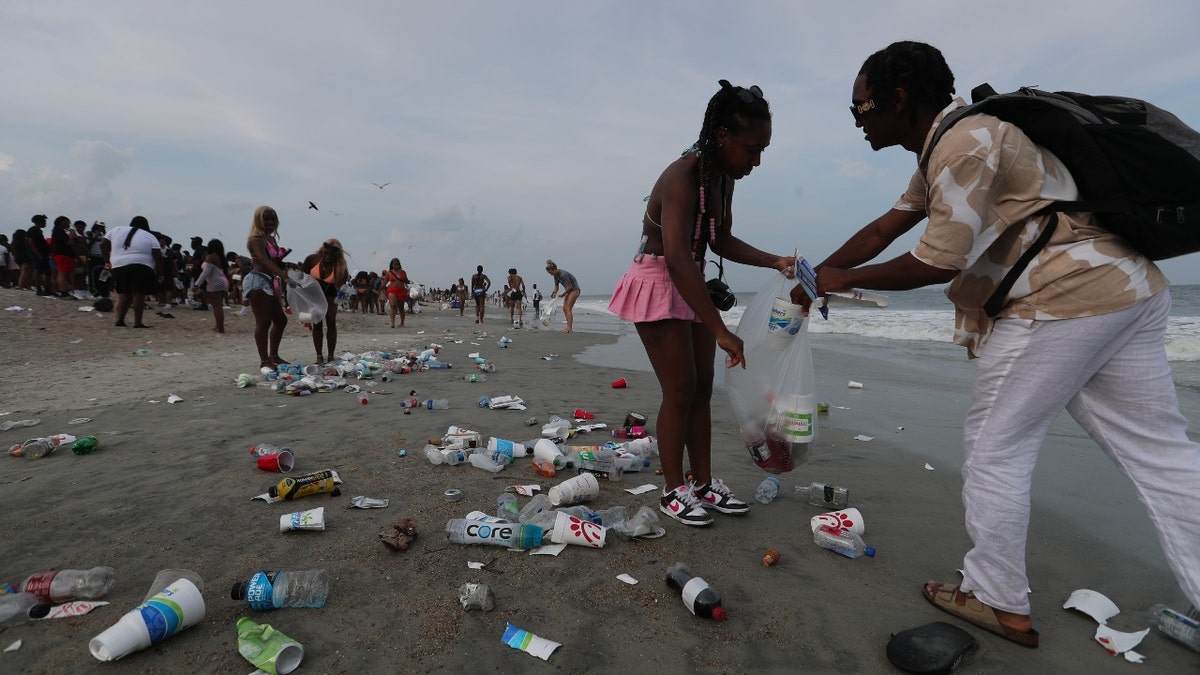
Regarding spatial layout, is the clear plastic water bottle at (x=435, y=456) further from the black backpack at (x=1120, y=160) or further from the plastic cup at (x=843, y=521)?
the black backpack at (x=1120, y=160)

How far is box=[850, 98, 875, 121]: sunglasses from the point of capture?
2008mm

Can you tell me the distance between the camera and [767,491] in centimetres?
310

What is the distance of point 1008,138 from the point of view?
5.55 ft

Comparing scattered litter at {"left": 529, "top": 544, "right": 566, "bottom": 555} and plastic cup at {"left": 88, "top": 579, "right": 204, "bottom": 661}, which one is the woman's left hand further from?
plastic cup at {"left": 88, "top": 579, "right": 204, "bottom": 661}

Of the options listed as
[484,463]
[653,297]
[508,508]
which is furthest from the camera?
[484,463]

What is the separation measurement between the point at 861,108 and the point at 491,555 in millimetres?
2277

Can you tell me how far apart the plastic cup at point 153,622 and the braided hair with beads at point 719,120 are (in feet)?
7.58

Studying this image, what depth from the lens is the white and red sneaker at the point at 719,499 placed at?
2840 mm

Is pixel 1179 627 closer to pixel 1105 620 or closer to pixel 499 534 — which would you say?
pixel 1105 620

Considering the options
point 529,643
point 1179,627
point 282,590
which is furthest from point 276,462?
point 1179,627

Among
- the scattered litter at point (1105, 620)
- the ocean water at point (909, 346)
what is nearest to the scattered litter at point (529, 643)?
the scattered litter at point (1105, 620)

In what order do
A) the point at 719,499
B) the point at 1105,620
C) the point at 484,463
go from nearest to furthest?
1. the point at 1105,620
2. the point at 719,499
3. the point at 484,463

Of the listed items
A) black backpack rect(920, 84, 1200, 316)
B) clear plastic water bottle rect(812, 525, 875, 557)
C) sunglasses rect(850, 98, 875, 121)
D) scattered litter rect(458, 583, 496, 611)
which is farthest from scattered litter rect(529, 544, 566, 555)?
sunglasses rect(850, 98, 875, 121)

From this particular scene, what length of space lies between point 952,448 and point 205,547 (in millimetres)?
4635
